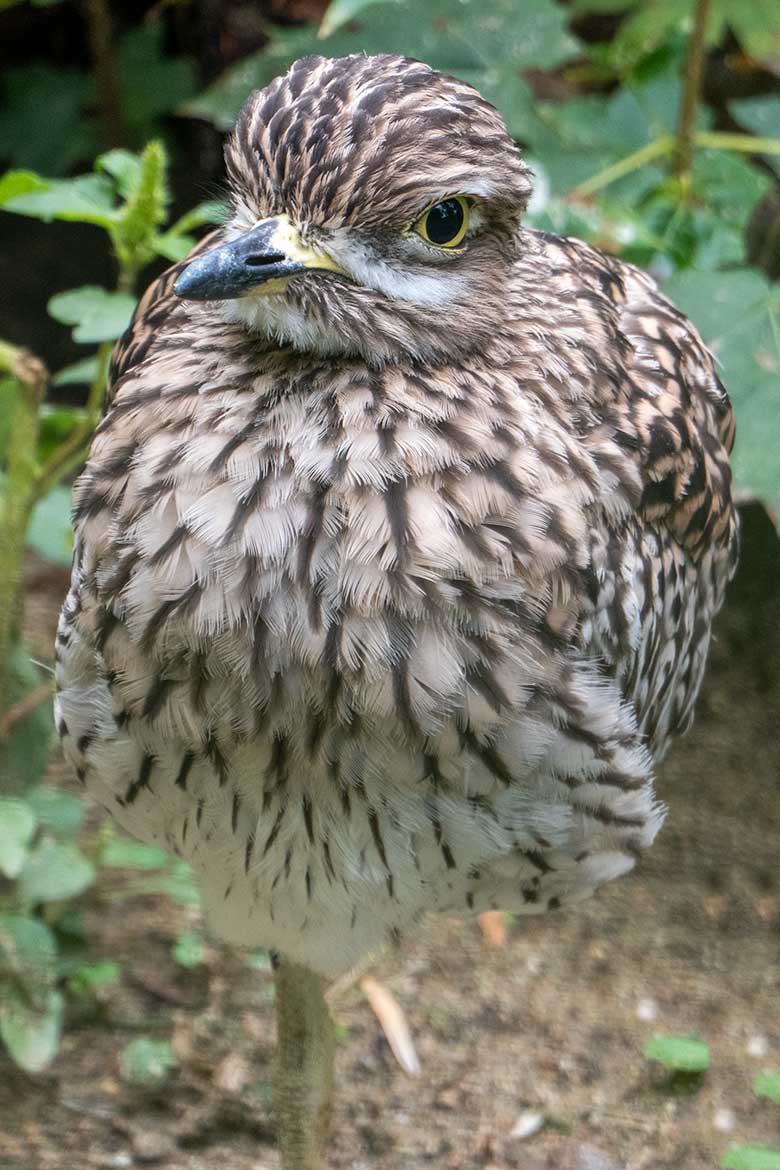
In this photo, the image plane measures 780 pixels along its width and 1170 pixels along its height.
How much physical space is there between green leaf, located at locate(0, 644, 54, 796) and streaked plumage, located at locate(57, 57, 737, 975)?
0.57 metres

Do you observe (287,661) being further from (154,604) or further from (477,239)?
(477,239)

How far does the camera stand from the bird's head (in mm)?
1917

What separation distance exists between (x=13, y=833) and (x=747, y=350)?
5.46 ft

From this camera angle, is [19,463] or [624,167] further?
[624,167]

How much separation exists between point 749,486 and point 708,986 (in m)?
1.22

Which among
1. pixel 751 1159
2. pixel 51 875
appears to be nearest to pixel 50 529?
pixel 51 875

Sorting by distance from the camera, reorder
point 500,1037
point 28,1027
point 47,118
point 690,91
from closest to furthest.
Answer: point 28,1027
point 500,1037
point 690,91
point 47,118

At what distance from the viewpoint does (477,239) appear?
2096mm

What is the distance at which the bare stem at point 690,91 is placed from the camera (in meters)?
3.71

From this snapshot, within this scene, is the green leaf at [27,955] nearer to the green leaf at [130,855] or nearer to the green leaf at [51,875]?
the green leaf at [51,875]

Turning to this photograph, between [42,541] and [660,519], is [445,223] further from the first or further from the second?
[42,541]

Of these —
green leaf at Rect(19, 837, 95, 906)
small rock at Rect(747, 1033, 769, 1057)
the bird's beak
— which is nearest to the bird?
the bird's beak

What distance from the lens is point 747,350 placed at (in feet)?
10.4

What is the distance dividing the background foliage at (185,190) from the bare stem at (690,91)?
12 millimetres
